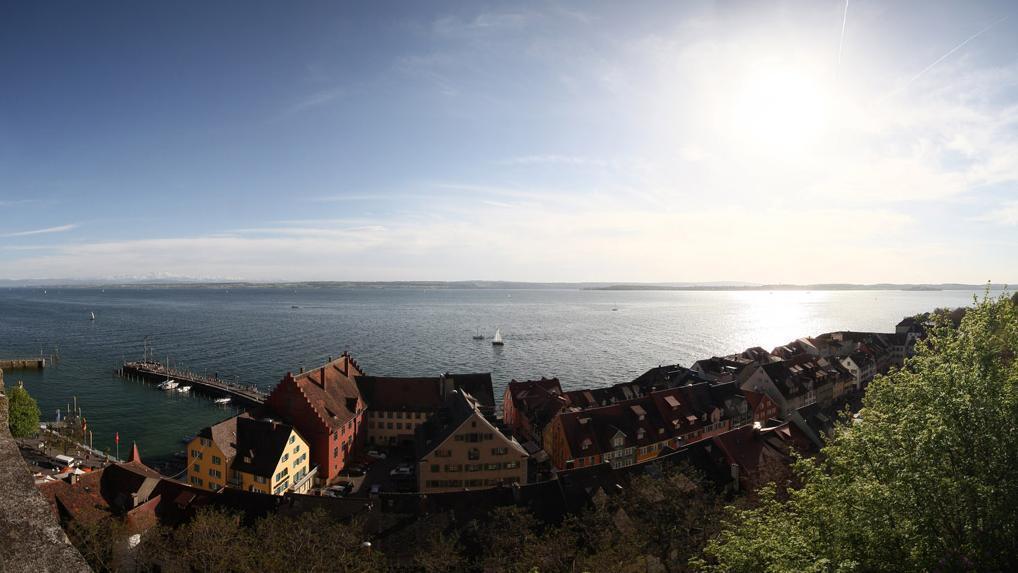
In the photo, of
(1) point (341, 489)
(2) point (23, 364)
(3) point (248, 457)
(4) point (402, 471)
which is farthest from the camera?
(2) point (23, 364)

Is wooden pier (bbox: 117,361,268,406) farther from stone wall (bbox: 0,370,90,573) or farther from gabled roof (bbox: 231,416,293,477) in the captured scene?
stone wall (bbox: 0,370,90,573)

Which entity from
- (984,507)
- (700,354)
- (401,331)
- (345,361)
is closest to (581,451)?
(345,361)

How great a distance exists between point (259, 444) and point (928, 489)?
1937 inches

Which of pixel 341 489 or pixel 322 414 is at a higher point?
pixel 322 414

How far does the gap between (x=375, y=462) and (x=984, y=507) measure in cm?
5629

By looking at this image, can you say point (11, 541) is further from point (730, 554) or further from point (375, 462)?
point (375, 462)

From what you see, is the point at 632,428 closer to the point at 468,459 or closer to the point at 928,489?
the point at 468,459

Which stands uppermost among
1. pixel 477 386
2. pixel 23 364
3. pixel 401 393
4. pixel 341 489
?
pixel 477 386

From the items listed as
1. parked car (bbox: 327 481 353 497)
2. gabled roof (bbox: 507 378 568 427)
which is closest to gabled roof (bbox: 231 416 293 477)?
parked car (bbox: 327 481 353 497)

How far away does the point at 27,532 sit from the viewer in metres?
5.31

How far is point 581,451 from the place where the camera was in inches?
2105

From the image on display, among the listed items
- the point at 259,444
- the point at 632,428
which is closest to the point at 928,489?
the point at 632,428

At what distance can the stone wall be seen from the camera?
516 centimetres

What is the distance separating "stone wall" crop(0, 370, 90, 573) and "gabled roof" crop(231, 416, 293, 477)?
46.4m
